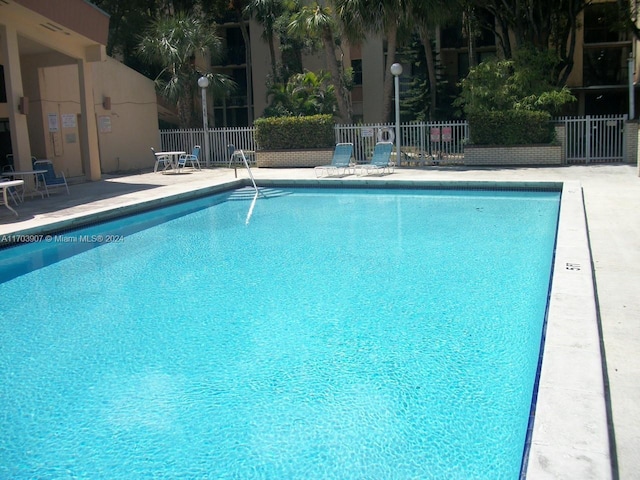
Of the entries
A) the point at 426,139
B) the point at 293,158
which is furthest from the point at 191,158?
the point at 426,139

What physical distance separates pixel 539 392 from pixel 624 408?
449 millimetres

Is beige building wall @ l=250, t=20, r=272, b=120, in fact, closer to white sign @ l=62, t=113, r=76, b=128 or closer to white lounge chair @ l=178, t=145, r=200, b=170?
white lounge chair @ l=178, t=145, r=200, b=170

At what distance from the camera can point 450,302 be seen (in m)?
6.34

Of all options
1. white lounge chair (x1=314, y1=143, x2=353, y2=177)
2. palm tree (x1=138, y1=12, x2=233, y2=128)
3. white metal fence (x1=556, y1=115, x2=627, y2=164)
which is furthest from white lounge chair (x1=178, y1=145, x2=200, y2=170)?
white metal fence (x1=556, y1=115, x2=627, y2=164)

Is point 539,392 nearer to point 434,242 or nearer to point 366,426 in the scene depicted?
point 366,426

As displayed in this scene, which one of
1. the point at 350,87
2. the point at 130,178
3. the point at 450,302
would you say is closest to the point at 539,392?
the point at 450,302

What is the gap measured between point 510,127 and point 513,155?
0.80m

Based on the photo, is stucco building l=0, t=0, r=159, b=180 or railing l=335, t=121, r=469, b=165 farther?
railing l=335, t=121, r=469, b=165

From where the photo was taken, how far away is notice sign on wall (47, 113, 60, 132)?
1673 centimetres

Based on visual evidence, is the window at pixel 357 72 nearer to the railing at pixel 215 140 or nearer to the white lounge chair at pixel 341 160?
the railing at pixel 215 140

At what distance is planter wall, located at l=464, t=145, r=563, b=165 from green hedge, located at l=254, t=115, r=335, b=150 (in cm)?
448

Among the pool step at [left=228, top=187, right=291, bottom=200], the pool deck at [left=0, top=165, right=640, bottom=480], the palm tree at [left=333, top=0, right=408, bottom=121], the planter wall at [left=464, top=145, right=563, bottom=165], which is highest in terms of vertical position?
the palm tree at [left=333, top=0, right=408, bottom=121]

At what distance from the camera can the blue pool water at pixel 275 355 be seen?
3670 millimetres

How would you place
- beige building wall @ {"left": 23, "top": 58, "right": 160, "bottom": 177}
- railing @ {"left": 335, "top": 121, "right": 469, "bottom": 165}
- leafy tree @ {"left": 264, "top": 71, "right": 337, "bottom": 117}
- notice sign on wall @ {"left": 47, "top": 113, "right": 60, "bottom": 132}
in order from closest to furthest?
beige building wall @ {"left": 23, "top": 58, "right": 160, "bottom": 177}
notice sign on wall @ {"left": 47, "top": 113, "right": 60, "bottom": 132}
railing @ {"left": 335, "top": 121, "right": 469, "bottom": 165}
leafy tree @ {"left": 264, "top": 71, "right": 337, "bottom": 117}
